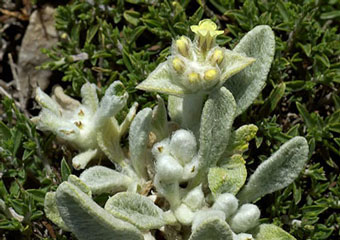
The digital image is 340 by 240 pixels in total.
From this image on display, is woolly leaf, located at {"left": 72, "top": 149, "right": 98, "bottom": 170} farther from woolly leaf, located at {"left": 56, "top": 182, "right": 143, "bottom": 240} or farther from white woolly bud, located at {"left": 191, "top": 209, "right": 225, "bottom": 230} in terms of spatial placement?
white woolly bud, located at {"left": 191, "top": 209, "right": 225, "bottom": 230}

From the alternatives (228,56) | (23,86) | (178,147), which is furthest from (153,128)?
(23,86)

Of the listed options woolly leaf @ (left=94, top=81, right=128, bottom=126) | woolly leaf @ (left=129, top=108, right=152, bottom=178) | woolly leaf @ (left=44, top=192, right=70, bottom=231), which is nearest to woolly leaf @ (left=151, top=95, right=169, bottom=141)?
woolly leaf @ (left=129, top=108, right=152, bottom=178)

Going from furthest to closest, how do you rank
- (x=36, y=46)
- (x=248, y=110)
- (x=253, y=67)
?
(x=36, y=46), (x=248, y=110), (x=253, y=67)

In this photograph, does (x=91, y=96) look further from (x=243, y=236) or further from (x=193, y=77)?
(x=243, y=236)

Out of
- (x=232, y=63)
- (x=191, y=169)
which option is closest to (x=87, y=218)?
(x=191, y=169)

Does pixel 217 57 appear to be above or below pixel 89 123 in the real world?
above

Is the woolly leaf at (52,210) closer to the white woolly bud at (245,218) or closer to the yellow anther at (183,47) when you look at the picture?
the white woolly bud at (245,218)

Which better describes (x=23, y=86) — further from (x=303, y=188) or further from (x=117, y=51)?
(x=303, y=188)
